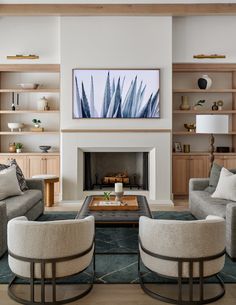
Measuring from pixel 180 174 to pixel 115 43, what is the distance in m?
2.66

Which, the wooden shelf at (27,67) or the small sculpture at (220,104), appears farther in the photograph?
the small sculpture at (220,104)

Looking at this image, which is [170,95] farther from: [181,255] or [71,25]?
[181,255]

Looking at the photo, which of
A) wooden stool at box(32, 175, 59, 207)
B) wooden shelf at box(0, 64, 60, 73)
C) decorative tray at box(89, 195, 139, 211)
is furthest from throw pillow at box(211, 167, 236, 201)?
wooden shelf at box(0, 64, 60, 73)

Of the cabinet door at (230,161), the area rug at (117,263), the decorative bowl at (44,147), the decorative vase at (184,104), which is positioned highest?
the decorative vase at (184,104)

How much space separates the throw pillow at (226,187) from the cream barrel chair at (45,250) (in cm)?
224

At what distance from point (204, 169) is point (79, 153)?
92.1 inches

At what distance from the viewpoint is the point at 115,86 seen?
650cm

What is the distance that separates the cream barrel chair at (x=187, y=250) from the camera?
256 cm

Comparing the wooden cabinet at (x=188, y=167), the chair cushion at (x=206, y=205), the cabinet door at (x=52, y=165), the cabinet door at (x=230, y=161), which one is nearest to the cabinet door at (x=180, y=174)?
the wooden cabinet at (x=188, y=167)

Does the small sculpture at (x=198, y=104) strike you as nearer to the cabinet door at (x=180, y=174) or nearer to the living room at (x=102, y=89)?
the living room at (x=102, y=89)

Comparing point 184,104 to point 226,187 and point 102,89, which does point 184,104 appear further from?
point 226,187

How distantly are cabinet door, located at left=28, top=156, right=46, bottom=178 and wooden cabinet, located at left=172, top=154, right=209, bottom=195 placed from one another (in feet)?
8.11

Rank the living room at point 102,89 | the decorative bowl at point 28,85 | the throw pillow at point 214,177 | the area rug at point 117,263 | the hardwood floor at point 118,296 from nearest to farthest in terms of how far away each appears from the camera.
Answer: the hardwood floor at point 118,296 < the area rug at point 117,263 < the throw pillow at point 214,177 < the living room at point 102,89 < the decorative bowl at point 28,85

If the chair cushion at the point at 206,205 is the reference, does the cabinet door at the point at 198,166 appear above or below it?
above
